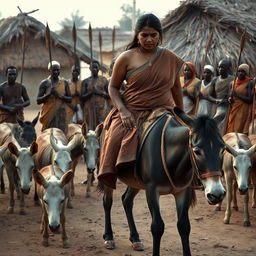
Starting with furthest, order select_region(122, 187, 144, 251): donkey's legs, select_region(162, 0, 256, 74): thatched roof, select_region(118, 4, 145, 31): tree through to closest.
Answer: select_region(118, 4, 145, 31): tree
select_region(162, 0, 256, 74): thatched roof
select_region(122, 187, 144, 251): donkey's legs

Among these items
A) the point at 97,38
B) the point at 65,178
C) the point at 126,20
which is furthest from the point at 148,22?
the point at 126,20

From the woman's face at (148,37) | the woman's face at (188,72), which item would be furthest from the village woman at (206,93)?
the woman's face at (148,37)

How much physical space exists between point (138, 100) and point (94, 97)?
6879mm

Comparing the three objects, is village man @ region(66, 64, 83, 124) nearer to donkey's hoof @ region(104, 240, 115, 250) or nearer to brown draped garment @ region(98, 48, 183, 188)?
donkey's hoof @ region(104, 240, 115, 250)

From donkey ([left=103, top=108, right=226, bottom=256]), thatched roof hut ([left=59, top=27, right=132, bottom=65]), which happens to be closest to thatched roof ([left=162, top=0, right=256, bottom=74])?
donkey ([left=103, top=108, right=226, bottom=256])

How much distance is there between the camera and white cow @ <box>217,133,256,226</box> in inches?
289

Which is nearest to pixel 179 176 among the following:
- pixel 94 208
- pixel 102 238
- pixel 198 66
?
pixel 102 238

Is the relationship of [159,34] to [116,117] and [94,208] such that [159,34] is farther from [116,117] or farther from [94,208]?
[94,208]

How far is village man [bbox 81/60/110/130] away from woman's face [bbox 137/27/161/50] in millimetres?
6847

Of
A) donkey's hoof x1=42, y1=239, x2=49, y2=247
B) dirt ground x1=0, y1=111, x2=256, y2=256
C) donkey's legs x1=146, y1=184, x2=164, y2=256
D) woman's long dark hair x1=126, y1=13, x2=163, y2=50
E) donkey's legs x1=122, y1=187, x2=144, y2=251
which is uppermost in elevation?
woman's long dark hair x1=126, y1=13, x2=163, y2=50

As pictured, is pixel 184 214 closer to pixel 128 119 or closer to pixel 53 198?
pixel 128 119

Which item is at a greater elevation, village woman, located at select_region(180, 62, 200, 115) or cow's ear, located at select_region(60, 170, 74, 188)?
village woman, located at select_region(180, 62, 200, 115)

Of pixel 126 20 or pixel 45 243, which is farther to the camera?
pixel 126 20

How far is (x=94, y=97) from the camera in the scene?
12484 millimetres
